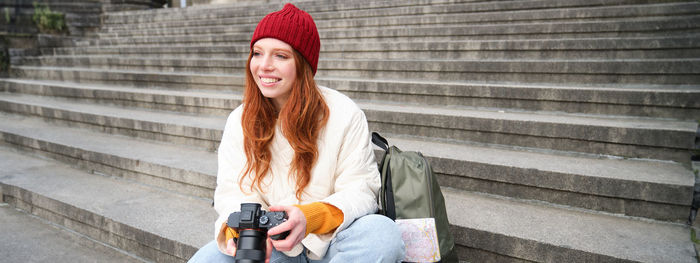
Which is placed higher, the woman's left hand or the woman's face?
the woman's face

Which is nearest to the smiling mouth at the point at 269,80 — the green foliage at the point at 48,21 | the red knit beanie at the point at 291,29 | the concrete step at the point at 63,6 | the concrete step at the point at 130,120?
the red knit beanie at the point at 291,29

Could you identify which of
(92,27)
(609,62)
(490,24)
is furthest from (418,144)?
Answer: (92,27)

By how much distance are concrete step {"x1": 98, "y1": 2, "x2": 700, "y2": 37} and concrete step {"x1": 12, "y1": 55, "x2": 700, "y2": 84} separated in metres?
1.02

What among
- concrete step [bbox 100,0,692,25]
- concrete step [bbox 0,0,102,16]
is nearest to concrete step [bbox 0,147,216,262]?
concrete step [bbox 100,0,692,25]

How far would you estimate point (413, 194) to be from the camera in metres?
1.60

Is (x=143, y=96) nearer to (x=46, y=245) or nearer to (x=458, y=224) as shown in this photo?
(x=46, y=245)

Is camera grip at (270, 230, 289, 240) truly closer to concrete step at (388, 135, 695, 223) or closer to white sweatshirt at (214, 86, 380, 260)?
white sweatshirt at (214, 86, 380, 260)

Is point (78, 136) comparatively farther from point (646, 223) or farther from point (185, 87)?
point (646, 223)

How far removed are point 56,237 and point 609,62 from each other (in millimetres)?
4357

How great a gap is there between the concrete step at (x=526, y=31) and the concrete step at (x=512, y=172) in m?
1.89

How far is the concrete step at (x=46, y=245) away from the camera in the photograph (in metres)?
2.35

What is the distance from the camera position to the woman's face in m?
1.51

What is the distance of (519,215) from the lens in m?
2.16

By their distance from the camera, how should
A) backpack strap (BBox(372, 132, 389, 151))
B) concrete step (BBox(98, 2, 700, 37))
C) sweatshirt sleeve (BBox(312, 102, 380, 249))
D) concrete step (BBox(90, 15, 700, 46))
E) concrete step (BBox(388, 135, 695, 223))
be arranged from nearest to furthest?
sweatshirt sleeve (BBox(312, 102, 380, 249)) → backpack strap (BBox(372, 132, 389, 151)) → concrete step (BBox(388, 135, 695, 223)) → concrete step (BBox(90, 15, 700, 46)) → concrete step (BBox(98, 2, 700, 37))
